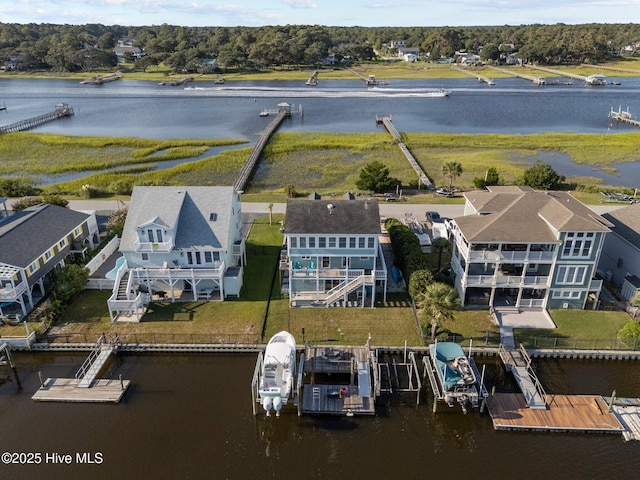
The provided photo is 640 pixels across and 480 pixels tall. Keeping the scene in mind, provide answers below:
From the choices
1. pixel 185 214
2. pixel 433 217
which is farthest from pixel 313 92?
pixel 185 214

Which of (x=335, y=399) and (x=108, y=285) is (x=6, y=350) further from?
(x=335, y=399)

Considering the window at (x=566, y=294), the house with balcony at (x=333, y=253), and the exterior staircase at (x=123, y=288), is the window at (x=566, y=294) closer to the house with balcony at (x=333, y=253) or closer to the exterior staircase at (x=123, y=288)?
the house with balcony at (x=333, y=253)

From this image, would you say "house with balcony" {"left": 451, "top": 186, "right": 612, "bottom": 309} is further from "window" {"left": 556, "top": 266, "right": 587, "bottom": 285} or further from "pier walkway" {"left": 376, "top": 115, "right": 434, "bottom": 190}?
"pier walkway" {"left": 376, "top": 115, "right": 434, "bottom": 190}

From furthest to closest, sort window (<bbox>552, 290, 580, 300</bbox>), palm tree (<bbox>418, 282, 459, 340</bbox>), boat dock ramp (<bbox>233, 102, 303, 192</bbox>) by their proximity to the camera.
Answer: boat dock ramp (<bbox>233, 102, 303, 192</bbox>), window (<bbox>552, 290, 580, 300</bbox>), palm tree (<bbox>418, 282, 459, 340</bbox>)

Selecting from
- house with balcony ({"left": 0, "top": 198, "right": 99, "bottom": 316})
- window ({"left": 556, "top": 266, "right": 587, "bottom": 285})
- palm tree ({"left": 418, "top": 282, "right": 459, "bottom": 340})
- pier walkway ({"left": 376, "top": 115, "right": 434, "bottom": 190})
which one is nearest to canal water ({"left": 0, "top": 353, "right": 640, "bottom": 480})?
palm tree ({"left": 418, "top": 282, "right": 459, "bottom": 340})

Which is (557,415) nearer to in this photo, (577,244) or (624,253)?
(577,244)

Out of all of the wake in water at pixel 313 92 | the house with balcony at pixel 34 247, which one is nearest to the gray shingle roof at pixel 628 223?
the house with balcony at pixel 34 247
